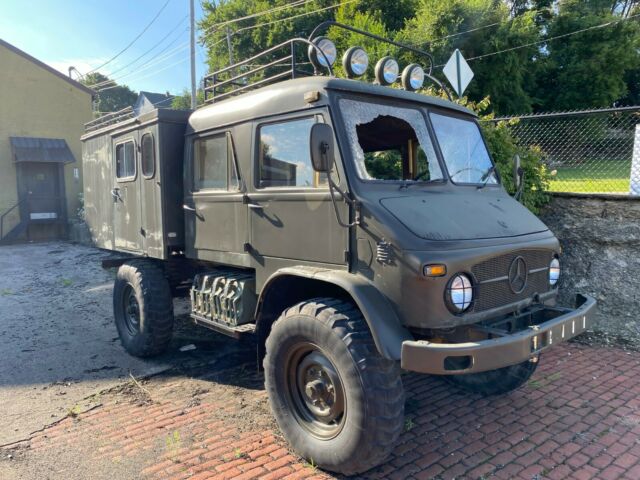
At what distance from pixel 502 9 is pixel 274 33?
1136 cm

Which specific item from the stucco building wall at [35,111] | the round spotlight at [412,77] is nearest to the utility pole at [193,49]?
the stucco building wall at [35,111]

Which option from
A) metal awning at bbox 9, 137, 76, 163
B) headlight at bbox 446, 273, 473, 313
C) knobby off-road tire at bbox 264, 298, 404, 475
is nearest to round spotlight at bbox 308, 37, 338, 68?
knobby off-road tire at bbox 264, 298, 404, 475

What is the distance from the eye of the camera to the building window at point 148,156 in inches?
193

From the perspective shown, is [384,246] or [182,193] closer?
[384,246]

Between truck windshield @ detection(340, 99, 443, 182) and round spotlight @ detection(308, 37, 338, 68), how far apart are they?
0.76m

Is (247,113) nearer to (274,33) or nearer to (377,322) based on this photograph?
(377,322)

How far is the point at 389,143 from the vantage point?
4.18 meters

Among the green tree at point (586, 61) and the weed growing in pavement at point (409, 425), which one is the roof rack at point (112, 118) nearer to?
the weed growing in pavement at point (409, 425)

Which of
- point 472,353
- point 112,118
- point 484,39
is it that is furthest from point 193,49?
point 472,353

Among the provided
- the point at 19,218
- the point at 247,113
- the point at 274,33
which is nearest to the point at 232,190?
the point at 247,113

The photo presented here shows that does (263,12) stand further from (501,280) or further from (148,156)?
(501,280)

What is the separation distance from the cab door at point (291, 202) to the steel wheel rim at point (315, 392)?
66 cm

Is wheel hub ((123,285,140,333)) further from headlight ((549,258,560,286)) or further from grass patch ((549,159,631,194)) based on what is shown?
grass patch ((549,159,631,194))

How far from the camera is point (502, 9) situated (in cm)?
1964
